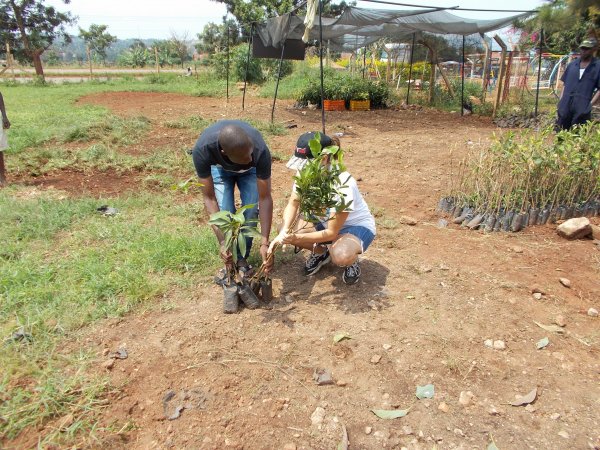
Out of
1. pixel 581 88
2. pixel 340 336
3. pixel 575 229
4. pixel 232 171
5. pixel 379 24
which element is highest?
pixel 379 24

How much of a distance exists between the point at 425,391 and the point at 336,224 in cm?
102

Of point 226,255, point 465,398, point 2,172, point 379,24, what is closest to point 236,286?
point 226,255

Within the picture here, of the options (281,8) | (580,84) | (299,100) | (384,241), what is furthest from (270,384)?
(281,8)

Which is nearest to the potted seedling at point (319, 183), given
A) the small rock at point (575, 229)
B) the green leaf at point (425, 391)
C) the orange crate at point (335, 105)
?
the green leaf at point (425, 391)

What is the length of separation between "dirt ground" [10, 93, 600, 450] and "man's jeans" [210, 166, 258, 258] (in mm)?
544

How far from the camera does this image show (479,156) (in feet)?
12.8

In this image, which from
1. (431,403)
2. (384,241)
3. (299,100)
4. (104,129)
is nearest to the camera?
(431,403)

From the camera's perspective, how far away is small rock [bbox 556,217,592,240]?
342 centimetres

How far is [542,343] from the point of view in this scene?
7.25ft

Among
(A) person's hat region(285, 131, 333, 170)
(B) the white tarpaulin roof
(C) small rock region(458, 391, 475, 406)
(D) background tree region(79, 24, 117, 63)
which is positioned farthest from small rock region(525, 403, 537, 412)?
(D) background tree region(79, 24, 117, 63)

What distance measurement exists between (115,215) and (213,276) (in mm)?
1591

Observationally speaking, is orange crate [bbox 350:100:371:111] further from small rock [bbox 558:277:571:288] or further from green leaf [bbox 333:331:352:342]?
green leaf [bbox 333:331:352:342]

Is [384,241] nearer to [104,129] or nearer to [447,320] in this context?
[447,320]

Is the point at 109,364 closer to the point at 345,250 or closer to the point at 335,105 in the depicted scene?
the point at 345,250
